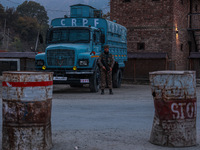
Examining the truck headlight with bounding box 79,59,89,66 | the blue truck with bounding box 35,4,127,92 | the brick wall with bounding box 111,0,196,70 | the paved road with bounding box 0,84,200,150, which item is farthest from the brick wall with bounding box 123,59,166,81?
the paved road with bounding box 0,84,200,150

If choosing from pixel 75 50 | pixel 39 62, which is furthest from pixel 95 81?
pixel 39 62

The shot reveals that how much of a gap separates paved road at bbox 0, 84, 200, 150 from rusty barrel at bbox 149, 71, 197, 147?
0.18 meters

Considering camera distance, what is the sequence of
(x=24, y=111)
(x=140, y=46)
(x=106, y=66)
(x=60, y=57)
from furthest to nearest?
(x=140, y=46), (x=60, y=57), (x=106, y=66), (x=24, y=111)

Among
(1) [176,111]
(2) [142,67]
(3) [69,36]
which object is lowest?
(1) [176,111]

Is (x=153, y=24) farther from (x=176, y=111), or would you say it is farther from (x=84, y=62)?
(x=176, y=111)

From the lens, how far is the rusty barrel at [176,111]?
20.3ft

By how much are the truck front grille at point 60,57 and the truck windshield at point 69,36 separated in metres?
0.85

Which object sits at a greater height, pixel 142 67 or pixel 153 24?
pixel 153 24

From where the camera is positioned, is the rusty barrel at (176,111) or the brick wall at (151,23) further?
the brick wall at (151,23)

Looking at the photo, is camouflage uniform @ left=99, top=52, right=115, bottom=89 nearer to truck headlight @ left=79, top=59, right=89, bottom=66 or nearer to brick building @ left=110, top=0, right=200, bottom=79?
truck headlight @ left=79, top=59, right=89, bottom=66

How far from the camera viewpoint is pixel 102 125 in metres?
8.17

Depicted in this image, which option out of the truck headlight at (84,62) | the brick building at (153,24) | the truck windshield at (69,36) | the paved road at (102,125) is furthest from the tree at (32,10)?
the paved road at (102,125)

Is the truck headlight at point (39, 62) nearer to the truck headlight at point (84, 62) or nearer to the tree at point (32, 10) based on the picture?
the truck headlight at point (84, 62)

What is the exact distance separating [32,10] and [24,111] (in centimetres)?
12391
